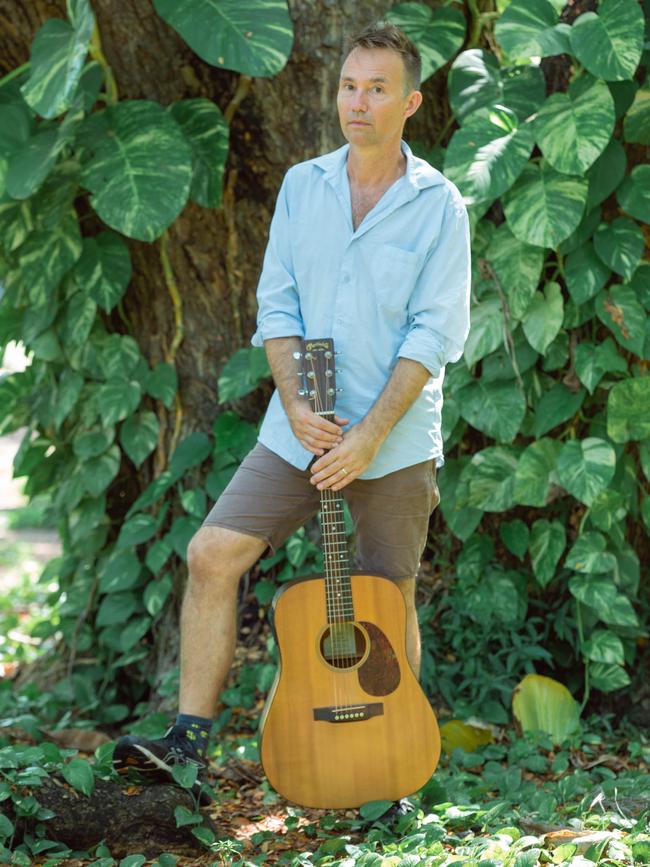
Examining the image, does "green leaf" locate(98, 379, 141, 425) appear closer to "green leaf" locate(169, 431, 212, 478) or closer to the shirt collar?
"green leaf" locate(169, 431, 212, 478)

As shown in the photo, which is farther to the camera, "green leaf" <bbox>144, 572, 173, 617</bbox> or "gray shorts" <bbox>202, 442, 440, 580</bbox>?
"green leaf" <bbox>144, 572, 173, 617</bbox>

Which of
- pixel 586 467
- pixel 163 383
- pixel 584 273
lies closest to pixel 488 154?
pixel 584 273

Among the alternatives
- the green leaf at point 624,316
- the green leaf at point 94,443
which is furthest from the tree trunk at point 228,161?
the green leaf at point 624,316

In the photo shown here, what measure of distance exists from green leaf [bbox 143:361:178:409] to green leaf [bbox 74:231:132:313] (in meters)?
0.26

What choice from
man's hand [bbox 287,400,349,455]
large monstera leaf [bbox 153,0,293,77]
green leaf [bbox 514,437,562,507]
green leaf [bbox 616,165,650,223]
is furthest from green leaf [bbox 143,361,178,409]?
green leaf [bbox 616,165,650,223]

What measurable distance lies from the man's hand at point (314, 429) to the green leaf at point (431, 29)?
124 cm

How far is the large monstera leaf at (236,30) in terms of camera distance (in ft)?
10.0

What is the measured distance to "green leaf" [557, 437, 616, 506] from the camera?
326 cm

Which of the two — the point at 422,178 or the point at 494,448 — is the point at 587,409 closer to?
the point at 494,448

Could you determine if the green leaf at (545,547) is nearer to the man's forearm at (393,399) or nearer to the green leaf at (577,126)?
the green leaf at (577,126)

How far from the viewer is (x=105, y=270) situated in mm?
3508

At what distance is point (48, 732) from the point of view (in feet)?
11.3

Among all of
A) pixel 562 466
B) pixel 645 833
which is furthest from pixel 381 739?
pixel 562 466

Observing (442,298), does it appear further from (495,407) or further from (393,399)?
(495,407)
